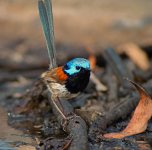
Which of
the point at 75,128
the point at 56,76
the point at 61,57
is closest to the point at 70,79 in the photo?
the point at 56,76

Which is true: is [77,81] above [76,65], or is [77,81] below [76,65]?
below

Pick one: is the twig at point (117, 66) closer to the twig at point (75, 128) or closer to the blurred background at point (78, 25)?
the twig at point (75, 128)

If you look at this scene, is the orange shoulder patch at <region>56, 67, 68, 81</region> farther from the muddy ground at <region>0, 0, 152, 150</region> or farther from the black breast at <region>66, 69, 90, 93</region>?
the muddy ground at <region>0, 0, 152, 150</region>

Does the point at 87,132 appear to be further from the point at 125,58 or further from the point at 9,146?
the point at 125,58

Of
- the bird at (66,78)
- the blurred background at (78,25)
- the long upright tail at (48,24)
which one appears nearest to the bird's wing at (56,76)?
the bird at (66,78)

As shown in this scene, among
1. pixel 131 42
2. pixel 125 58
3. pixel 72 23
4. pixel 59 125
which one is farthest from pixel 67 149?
pixel 72 23

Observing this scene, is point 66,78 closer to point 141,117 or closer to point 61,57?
point 141,117

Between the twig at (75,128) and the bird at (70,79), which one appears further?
the bird at (70,79)
